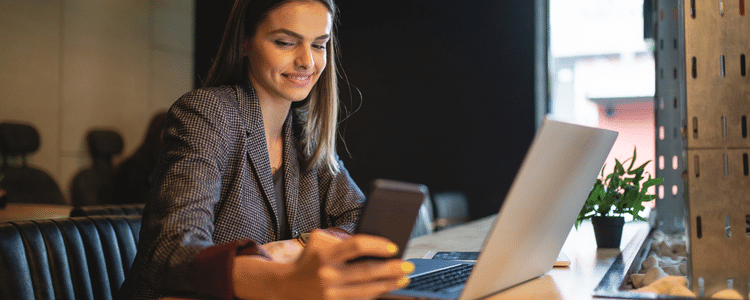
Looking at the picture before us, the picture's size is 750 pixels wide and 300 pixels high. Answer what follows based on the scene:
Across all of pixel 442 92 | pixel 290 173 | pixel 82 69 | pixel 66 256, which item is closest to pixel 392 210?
pixel 290 173

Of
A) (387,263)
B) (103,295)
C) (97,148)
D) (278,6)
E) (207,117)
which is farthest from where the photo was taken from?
(97,148)

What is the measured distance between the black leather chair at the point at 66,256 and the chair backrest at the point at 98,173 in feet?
8.42

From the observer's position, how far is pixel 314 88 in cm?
145

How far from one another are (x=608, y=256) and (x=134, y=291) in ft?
3.10

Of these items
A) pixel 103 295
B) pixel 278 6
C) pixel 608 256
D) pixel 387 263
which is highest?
pixel 278 6

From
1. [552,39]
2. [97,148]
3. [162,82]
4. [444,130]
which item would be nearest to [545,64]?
[552,39]

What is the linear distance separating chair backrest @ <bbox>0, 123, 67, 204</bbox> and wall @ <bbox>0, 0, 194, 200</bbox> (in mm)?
50

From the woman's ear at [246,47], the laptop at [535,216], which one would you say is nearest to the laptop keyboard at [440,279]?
the laptop at [535,216]

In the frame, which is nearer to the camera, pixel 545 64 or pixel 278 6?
pixel 278 6

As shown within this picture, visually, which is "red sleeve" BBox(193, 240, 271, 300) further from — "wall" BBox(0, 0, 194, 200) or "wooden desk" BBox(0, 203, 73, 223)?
"wall" BBox(0, 0, 194, 200)

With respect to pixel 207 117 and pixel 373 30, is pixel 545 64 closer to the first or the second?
pixel 373 30

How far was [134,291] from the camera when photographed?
107 cm

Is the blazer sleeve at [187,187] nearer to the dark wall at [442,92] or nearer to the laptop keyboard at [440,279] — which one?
the laptop keyboard at [440,279]

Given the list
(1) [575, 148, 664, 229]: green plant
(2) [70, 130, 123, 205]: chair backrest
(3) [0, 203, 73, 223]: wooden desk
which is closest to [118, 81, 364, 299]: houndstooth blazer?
(1) [575, 148, 664, 229]: green plant
